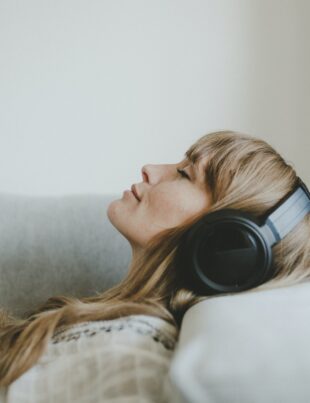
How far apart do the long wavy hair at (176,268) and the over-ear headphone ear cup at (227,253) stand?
3 centimetres

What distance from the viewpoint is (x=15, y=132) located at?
1342 millimetres

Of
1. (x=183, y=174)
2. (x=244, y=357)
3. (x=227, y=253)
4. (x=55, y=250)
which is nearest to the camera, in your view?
(x=244, y=357)

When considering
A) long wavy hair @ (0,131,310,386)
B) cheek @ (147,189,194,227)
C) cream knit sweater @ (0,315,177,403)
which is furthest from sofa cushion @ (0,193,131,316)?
cream knit sweater @ (0,315,177,403)

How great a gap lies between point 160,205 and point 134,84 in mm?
646

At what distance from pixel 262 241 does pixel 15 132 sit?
921 millimetres

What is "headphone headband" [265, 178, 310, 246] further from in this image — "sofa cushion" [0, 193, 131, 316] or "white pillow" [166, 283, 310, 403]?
"sofa cushion" [0, 193, 131, 316]

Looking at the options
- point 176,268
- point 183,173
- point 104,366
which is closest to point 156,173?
point 183,173

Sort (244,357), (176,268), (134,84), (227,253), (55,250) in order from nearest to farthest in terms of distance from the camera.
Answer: (244,357) → (227,253) → (176,268) → (55,250) → (134,84)

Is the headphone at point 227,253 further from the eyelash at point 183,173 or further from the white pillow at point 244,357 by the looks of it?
the eyelash at point 183,173

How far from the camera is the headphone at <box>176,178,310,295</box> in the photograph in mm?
635

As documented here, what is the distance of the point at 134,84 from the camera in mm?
1385

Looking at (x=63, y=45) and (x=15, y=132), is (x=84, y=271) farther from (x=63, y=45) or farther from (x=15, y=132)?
(x=63, y=45)

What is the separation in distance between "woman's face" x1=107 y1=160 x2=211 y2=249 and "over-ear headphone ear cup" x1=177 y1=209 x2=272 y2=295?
0.57ft

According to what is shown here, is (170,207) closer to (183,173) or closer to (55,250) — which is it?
(183,173)
